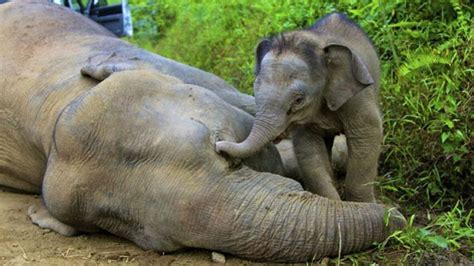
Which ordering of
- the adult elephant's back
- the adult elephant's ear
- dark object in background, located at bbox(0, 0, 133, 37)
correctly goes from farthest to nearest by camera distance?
1. dark object in background, located at bbox(0, 0, 133, 37)
2. the adult elephant's back
3. the adult elephant's ear

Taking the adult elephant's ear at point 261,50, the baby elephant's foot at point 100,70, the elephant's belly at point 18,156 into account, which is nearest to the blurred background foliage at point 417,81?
the adult elephant's ear at point 261,50

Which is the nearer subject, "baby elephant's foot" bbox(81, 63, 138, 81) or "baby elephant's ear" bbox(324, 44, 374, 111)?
"baby elephant's ear" bbox(324, 44, 374, 111)

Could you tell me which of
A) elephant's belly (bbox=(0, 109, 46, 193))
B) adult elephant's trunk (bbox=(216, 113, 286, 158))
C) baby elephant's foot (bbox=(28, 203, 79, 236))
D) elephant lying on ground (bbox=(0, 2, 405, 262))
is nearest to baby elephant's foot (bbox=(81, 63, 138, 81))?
elephant lying on ground (bbox=(0, 2, 405, 262))

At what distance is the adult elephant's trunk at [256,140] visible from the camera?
322cm

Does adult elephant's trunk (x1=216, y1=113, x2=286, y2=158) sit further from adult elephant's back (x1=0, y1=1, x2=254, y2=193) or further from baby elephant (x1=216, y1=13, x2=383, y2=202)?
adult elephant's back (x1=0, y1=1, x2=254, y2=193)

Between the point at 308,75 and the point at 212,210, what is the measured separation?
0.71m

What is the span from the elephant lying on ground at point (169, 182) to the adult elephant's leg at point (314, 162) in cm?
13

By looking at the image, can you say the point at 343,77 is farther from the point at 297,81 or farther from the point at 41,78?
the point at 41,78

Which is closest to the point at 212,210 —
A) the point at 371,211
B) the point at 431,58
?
the point at 371,211

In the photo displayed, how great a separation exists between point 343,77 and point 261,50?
1.27 feet

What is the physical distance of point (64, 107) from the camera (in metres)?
3.87

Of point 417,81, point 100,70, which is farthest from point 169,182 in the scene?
point 417,81

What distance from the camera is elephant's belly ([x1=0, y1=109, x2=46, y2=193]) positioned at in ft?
13.8

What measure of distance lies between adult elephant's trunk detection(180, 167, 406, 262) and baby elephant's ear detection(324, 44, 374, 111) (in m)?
0.56
